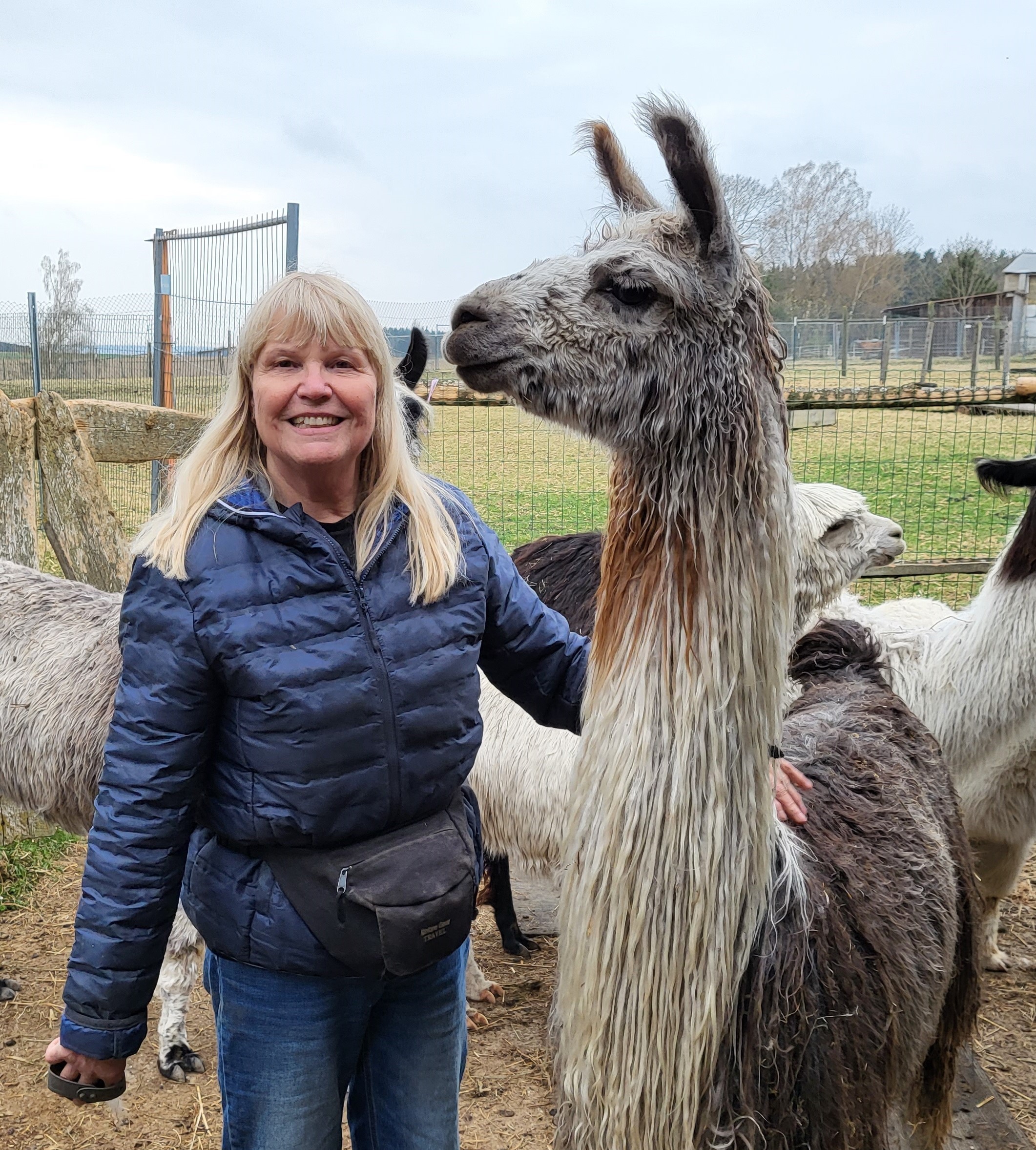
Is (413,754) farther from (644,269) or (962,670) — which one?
(962,670)

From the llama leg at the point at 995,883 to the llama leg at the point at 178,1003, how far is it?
2.69 meters

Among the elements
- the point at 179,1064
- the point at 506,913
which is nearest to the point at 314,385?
the point at 179,1064

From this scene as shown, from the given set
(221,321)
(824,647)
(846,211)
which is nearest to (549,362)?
(824,647)

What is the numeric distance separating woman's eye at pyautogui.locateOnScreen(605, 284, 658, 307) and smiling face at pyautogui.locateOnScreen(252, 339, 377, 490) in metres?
0.44

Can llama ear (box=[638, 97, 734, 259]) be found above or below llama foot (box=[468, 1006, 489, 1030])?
above

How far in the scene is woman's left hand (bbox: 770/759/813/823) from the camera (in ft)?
6.04

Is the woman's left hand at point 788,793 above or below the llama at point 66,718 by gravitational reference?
above

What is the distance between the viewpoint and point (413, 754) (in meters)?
1.63

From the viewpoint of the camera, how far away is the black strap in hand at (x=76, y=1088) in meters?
1.52

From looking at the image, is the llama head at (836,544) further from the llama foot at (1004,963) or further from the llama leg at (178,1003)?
the llama leg at (178,1003)

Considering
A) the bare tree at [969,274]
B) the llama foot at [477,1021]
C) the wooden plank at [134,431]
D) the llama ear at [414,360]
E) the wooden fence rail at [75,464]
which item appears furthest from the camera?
the bare tree at [969,274]

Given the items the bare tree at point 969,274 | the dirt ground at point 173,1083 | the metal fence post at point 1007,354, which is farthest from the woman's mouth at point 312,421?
the bare tree at point 969,274

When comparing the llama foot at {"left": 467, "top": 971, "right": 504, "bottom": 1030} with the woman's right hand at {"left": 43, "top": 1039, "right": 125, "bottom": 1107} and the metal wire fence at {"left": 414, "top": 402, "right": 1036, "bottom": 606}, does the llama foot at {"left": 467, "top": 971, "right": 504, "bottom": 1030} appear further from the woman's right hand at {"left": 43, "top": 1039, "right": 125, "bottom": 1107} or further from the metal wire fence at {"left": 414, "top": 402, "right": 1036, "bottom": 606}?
the metal wire fence at {"left": 414, "top": 402, "right": 1036, "bottom": 606}

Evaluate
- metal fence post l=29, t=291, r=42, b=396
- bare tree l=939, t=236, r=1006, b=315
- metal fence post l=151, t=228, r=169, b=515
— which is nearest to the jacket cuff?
metal fence post l=151, t=228, r=169, b=515
